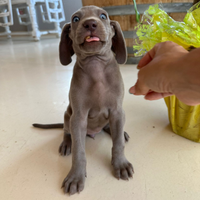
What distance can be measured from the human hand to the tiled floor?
47 centimetres

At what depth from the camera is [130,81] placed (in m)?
2.03

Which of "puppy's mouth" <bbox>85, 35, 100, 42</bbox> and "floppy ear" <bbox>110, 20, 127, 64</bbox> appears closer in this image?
"puppy's mouth" <bbox>85, 35, 100, 42</bbox>

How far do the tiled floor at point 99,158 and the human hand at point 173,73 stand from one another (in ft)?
1.55

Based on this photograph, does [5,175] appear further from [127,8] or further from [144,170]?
[127,8]

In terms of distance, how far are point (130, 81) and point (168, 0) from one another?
90 centimetres

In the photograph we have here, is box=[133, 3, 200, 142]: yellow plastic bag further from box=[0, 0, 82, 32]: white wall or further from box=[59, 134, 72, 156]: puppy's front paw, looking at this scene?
box=[0, 0, 82, 32]: white wall

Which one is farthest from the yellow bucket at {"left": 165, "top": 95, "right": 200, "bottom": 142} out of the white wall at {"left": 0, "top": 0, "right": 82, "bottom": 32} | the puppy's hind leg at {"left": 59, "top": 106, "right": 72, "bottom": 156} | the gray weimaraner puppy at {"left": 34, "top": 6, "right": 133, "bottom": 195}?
the white wall at {"left": 0, "top": 0, "right": 82, "bottom": 32}

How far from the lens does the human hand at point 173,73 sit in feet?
1.60

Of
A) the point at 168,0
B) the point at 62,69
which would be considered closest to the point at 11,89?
the point at 62,69

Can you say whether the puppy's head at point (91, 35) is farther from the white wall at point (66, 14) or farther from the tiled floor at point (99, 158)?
the white wall at point (66, 14)

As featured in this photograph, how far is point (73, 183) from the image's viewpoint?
2.90 ft

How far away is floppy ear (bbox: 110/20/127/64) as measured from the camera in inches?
40.3

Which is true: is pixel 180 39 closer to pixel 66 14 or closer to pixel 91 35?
pixel 91 35

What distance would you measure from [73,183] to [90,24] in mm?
686
